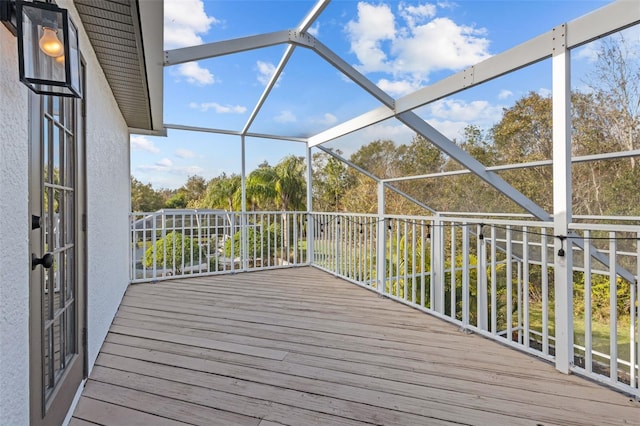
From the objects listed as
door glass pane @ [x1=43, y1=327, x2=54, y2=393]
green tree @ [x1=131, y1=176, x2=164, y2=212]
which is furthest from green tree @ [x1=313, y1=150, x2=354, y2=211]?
green tree @ [x1=131, y1=176, x2=164, y2=212]

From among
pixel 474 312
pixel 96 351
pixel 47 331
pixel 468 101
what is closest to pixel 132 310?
pixel 96 351

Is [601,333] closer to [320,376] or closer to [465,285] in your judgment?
[465,285]

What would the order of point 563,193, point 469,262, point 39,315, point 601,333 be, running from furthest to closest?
point 601,333 < point 469,262 < point 563,193 < point 39,315

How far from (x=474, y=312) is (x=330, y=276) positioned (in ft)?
9.08

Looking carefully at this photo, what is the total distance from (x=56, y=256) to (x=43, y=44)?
961 millimetres

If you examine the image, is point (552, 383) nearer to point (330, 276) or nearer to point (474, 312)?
point (330, 276)

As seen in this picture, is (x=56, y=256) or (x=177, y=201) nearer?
(x=56, y=256)

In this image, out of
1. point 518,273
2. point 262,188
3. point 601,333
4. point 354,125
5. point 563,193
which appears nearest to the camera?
point 563,193

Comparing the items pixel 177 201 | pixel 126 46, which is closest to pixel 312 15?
pixel 126 46

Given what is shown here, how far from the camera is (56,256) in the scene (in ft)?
5.08

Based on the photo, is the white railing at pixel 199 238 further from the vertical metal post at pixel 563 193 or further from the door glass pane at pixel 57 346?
the vertical metal post at pixel 563 193

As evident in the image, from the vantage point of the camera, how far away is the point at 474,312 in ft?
18.4

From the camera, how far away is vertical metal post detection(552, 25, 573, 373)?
200 cm

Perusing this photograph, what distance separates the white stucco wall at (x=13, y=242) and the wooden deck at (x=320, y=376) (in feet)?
2.41
